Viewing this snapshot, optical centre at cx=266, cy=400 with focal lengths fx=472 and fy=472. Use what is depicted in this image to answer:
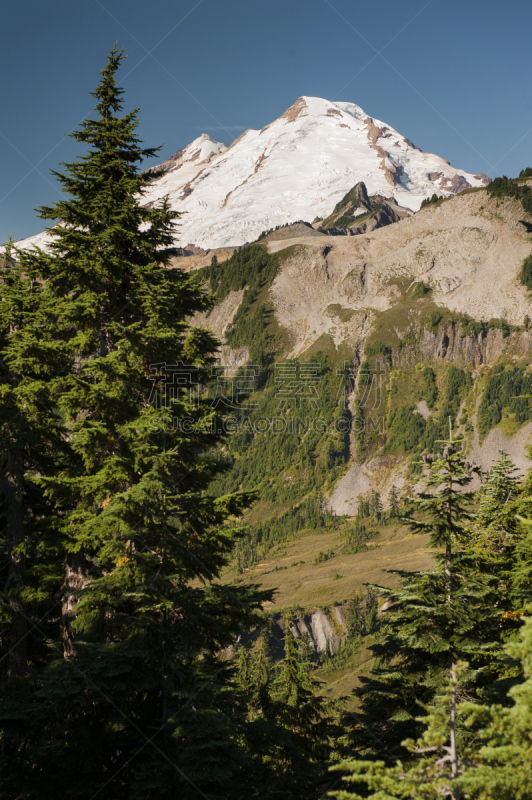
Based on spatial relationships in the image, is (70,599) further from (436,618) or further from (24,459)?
(436,618)

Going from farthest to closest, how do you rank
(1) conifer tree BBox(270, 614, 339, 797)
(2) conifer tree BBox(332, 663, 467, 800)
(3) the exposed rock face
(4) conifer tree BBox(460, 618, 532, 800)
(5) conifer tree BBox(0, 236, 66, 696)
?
(3) the exposed rock face, (1) conifer tree BBox(270, 614, 339, 797), (5) conifer tree BBox(0, 236, 66, 696), (2) conifer tree BBox(332, 663, 467, 800), (4) conifer tree BBox(460, 618, 532, 800)

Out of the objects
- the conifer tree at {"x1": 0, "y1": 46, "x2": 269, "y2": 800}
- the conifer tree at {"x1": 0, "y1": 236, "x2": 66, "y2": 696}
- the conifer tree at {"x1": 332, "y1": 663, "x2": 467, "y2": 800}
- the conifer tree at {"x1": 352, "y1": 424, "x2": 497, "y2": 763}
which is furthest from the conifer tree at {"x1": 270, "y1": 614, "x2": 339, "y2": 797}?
the conifer tree at {"x1": 332, "y1": 663, "x2": 467, "y2": 800}

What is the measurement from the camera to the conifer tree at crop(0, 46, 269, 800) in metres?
10.1

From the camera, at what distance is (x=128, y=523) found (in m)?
12.0

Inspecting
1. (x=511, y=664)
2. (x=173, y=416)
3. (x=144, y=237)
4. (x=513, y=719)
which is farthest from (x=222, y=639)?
(x=144, y=237)

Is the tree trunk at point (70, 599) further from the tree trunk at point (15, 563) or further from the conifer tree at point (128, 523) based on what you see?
the tree trunk at point (15, 563)

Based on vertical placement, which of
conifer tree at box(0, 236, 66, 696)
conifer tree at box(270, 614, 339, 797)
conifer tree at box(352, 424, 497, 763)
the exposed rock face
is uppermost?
conifer tree at box(0, 236, 66, 696)

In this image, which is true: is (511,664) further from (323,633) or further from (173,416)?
(323,633)

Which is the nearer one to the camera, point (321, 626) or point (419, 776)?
point (419, 776)

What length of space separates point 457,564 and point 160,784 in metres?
9.85

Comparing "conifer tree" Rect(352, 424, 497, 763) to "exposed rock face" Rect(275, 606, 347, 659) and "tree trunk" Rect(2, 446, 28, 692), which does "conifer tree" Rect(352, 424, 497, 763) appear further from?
"exposed rock face" Rect(275, 606, 347, 659)

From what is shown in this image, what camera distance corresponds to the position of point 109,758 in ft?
35.2

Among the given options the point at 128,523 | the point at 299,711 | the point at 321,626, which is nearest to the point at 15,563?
the point at 128,523

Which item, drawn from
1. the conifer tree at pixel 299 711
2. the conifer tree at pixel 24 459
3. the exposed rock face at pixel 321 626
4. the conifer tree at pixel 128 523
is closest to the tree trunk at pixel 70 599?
the conifer tree at pixel 128 523
